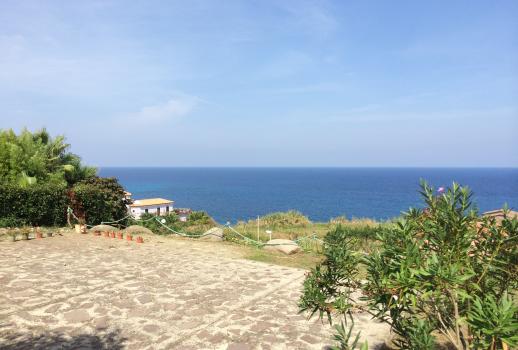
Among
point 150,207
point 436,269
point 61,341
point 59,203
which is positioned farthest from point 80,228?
point 150,207

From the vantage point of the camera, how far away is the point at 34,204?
55.1ft

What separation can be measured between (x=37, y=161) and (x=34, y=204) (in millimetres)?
3002

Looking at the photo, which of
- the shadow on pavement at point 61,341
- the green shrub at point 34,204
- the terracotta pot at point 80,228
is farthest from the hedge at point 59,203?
the shadow on pavement at point 61,341

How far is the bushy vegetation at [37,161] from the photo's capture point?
18016 mm

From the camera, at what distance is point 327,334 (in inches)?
252

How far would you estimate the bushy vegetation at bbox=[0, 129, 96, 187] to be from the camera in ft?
59.1

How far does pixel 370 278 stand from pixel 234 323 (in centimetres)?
464

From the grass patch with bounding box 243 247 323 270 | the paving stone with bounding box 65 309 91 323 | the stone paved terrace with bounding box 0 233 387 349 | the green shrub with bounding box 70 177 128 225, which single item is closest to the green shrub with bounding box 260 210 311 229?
the green shrub with bounding box 70 177 128 225

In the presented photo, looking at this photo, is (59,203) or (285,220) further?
(285,220)

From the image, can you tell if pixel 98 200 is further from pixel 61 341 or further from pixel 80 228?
pixel 61 341

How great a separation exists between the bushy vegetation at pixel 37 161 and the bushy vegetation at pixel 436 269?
1850 centimetres

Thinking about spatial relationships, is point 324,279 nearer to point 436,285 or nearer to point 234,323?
point 436,285

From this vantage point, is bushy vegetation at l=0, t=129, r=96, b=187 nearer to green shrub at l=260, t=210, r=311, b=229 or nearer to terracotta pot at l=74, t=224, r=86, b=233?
terracotta pot at l=74, t=224, r=86, b=233

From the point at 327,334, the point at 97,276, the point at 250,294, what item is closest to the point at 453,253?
the point at 327,334
